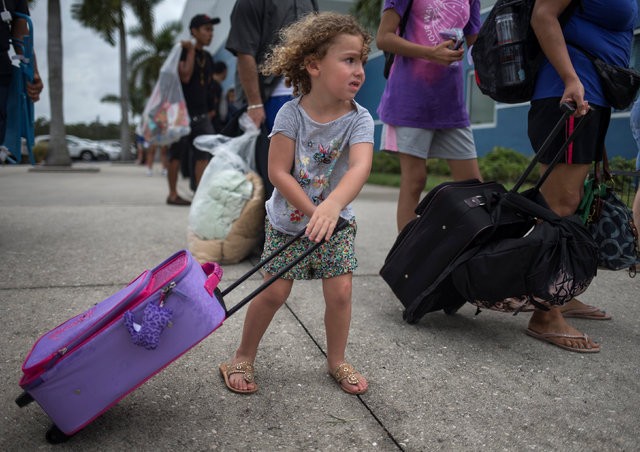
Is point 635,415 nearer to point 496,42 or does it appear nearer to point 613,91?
point 613,91

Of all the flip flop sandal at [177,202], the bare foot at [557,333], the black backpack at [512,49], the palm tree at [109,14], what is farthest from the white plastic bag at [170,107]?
the palm tree at [109,14]

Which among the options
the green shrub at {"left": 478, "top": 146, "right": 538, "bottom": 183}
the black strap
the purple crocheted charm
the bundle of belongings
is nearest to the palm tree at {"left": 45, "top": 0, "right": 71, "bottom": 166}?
the green shrub at {"left": 478, "top": 146, "right": 538, "bottom": 183}

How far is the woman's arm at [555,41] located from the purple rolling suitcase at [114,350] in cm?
176

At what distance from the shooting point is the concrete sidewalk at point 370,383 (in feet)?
5.90

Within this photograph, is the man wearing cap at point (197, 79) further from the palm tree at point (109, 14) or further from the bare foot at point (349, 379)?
the palm tree at point (109, 14)

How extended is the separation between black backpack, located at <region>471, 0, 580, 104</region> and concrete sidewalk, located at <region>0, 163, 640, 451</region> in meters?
1.19

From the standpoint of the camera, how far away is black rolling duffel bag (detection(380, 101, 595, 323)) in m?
2.32

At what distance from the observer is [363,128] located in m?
2.07

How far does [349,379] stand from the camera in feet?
6.97

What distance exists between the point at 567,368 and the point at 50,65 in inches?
703

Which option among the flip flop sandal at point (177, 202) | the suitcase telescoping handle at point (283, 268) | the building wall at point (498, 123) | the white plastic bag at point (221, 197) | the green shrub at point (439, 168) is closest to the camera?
the suitcase telescoping handle at point (283, 268)

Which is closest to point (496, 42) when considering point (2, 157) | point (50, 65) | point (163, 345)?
point (163, 345)

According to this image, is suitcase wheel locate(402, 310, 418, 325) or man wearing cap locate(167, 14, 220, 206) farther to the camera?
man wearing cap locate(167, 14, 220, 206)

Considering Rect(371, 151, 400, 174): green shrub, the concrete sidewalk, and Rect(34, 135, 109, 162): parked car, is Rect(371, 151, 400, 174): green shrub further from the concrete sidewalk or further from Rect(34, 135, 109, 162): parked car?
Rect(34, 135, 109, 162): parked car
